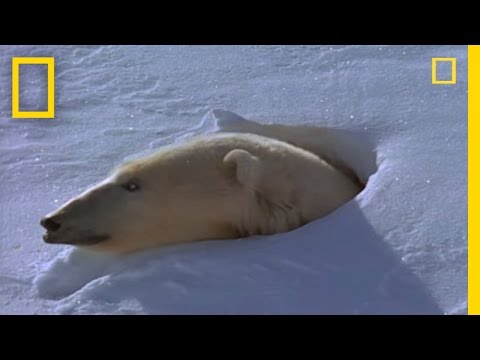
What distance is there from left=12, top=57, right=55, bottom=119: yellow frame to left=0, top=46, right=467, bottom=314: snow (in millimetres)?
34

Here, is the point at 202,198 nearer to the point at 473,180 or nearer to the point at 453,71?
the point at 473,180

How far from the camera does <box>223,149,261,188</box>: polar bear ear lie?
3047 millimetres

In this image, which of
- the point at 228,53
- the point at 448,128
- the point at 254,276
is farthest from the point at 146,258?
the point at 228,53

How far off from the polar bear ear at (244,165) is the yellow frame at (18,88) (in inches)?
51.3

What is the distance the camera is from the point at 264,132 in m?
3.68

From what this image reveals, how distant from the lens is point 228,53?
14.2ft

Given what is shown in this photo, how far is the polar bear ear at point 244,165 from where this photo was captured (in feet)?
10.00

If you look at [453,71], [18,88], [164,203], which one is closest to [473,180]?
[453,71]

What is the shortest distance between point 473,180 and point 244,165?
0.82m

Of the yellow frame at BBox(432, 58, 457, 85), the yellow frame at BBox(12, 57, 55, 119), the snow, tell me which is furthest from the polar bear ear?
the yellow frame at BBox(12, 57, 55, 119)

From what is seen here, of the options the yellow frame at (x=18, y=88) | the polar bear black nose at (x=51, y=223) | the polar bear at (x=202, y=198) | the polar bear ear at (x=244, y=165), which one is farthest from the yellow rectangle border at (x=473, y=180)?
the yellow frame at (x=18, y=88)

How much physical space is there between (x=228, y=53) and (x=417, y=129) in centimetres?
123

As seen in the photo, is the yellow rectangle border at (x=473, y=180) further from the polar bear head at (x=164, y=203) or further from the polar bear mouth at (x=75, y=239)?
the polar bear mouth at (x=75, y=239)

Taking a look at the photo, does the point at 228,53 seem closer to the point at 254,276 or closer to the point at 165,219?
the point at 165,219
